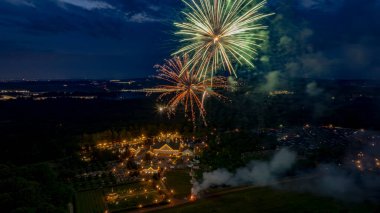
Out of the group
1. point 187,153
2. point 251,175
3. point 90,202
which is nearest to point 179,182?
point 251,175

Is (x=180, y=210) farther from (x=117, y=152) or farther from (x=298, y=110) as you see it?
(x=298, y=110)

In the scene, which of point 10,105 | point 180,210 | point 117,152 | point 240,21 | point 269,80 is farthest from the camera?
point 10,105

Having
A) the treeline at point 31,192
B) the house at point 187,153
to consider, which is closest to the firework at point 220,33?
the treeline at point 31,192

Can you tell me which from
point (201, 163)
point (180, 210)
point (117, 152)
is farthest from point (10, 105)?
point (180, 210)

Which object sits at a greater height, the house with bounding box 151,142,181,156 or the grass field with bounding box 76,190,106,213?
the house with bounding box 151,142,181,156

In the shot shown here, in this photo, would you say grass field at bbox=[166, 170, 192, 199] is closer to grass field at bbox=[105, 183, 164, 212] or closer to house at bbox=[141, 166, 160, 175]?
house at bbox=[141, 166, 160, 175]

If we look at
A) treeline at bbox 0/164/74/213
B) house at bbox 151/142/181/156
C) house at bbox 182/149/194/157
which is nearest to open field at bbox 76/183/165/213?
treeline at bbox 0/164/74/213
